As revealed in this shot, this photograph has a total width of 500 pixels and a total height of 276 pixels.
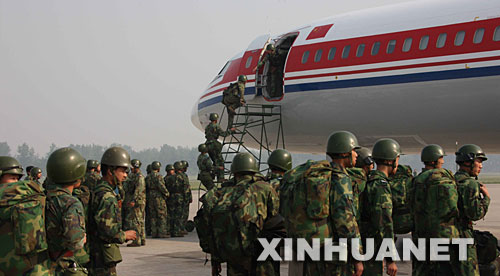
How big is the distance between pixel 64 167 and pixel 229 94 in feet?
41.9

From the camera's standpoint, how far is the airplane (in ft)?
42.9

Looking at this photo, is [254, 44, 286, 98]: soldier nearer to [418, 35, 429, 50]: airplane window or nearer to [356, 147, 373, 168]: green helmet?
[418, 35, 429, 50]: airplane window

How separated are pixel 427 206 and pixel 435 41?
24.9 feet

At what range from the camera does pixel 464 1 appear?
1382 cm

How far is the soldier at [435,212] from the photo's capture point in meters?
6.72

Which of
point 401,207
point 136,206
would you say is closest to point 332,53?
point 136,206

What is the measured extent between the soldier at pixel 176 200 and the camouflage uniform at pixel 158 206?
15.5 inches

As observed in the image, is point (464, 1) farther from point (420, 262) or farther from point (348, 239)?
point (348, 239)

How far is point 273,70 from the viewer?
17.9 m

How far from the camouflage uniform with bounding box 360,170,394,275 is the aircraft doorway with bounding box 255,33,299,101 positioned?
36.2ft

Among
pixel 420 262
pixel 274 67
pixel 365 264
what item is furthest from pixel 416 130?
pixel 365 264

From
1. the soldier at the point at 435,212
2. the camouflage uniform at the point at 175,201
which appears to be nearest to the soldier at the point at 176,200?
the camouflage uniform at the point at 175,201

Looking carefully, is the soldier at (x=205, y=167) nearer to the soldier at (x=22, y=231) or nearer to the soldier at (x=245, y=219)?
the soldier at (x=245, y=219)

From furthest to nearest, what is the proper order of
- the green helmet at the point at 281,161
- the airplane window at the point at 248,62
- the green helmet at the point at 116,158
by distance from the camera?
the airplane window at the point at 248,62, the green helmet at the point at 281,161, the green helmet at the point at 116,158
